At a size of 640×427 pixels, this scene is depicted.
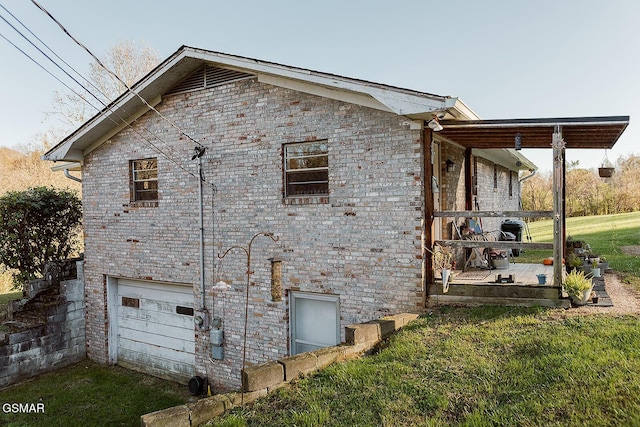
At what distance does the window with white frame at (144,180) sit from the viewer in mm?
9562

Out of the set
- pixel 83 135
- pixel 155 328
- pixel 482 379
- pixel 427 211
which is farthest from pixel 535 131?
pixel 83 135

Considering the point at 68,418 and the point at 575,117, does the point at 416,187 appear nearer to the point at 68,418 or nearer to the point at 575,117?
the point at 575,117

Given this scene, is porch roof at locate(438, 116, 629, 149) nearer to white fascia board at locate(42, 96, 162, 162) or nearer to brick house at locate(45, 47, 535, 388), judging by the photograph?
brick house at locate(45, 47, 535, 388)

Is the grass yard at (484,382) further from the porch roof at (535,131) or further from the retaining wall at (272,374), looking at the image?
the porch roof at (535,131)

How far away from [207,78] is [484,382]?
7.50 metres

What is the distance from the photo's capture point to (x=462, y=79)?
63.1 ft

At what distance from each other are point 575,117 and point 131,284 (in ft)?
32.5

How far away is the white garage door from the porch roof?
262 inches

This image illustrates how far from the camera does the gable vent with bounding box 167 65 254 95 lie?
8.32 m

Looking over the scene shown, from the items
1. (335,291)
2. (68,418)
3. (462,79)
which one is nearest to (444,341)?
(335,291)

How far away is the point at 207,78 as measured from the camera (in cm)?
866

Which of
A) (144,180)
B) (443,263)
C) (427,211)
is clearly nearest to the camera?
(427,211)

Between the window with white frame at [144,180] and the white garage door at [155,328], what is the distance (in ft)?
6.74

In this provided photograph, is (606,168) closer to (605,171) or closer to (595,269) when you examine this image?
(605,171)
